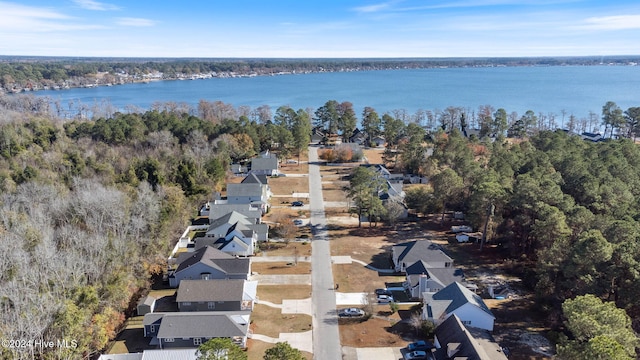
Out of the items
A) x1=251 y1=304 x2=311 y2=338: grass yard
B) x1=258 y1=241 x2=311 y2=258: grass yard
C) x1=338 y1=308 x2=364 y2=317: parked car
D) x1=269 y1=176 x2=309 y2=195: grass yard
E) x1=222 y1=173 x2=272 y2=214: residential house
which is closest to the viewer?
x1=251 y1=304 x2=311 y2=338: grass yard

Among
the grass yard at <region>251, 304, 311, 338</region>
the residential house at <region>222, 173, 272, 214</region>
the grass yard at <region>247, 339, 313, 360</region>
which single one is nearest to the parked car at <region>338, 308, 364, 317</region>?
the grass yard at <region>251, 304, 311, 338</region>

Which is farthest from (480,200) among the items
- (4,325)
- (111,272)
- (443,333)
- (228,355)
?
(4,325)

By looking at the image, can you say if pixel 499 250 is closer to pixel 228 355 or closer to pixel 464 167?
pixel 464 167

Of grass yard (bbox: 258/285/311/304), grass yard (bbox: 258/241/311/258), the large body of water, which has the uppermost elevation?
the large body of water

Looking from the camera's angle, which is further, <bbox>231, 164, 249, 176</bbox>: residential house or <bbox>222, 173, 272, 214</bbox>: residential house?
<bbox>231, 164, 249, 176</bbox>: residential house

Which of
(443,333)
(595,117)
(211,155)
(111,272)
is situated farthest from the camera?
(595,117)

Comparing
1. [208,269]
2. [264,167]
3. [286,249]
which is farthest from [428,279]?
[264,167]

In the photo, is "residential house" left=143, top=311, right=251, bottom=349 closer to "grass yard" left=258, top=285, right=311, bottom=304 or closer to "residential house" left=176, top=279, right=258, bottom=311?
"residential house" left=176, top=279, right=258, bottom=311
